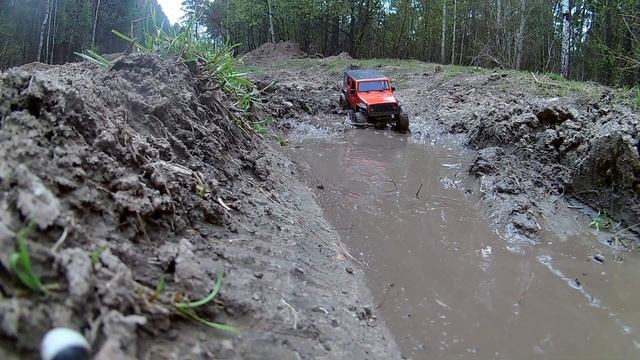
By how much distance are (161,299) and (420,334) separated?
2.28m

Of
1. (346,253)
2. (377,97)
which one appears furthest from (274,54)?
(346,253)

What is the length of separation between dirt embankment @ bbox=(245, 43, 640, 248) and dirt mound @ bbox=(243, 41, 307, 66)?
45.1ft

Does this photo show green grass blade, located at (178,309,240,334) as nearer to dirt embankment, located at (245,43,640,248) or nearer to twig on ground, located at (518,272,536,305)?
twig on ground, located at (518,272,536,305)

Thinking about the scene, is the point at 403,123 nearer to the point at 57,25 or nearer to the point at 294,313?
the point at 294,313

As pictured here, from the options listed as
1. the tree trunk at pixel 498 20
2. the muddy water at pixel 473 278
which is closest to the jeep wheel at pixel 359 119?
the muddy water at pixel 473 278

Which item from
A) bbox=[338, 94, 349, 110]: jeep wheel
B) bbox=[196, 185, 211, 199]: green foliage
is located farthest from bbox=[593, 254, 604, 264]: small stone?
bbox=[338, 94, 349, 110]: jeep wheel

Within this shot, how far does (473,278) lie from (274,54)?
1022 inches

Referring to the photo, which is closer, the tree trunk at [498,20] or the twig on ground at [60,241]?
the twig on ground at [60,241]

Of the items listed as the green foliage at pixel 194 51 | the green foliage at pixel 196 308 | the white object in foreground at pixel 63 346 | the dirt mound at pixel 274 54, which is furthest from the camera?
the dirt mound at pixel 274 54

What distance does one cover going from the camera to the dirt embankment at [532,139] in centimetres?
635

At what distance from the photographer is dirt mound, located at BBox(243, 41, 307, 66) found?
2811 centimetres

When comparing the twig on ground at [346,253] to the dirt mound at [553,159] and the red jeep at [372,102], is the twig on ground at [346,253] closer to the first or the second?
the dirt mound at [553,159]

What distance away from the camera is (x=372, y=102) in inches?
523

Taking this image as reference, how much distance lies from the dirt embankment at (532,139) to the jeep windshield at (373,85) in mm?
1283
